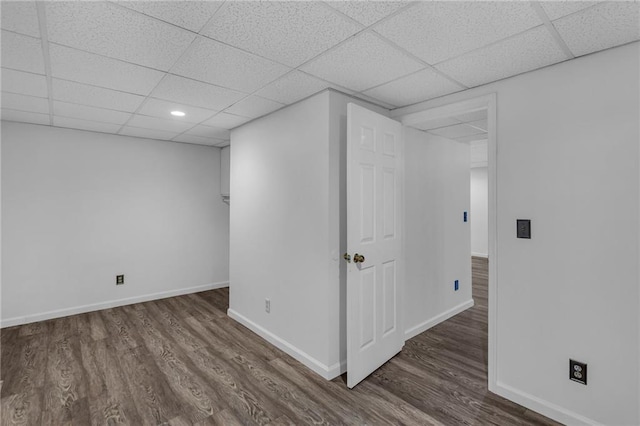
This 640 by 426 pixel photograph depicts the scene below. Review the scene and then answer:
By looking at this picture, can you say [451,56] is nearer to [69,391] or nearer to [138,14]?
[138,14]

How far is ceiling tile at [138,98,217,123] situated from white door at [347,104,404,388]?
5.43ft

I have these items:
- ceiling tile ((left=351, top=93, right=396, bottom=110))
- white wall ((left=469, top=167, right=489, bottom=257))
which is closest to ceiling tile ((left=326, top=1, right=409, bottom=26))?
ceiling tile ((left=351, top=93, right=396, bottom=110))

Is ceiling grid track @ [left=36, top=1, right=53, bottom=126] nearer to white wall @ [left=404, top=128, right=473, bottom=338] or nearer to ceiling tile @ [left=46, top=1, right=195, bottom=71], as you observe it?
ceiling tile @ [left=46, top=1, right=195, bottom=71]

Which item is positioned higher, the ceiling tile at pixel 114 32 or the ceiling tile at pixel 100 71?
the ceiling tile at pixel 100 71

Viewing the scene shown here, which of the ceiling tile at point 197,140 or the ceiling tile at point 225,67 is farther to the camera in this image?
Answer: the ceiling tile at point 197,140

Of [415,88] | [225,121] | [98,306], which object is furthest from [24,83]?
[415,88]

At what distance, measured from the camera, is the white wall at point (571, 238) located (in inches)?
71.2

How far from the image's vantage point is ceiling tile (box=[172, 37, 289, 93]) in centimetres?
190

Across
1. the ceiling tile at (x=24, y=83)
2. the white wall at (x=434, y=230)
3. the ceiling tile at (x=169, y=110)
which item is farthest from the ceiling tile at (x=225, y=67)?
the white wall at (x=434, y=230)

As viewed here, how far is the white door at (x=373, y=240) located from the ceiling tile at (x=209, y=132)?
87.0 inches

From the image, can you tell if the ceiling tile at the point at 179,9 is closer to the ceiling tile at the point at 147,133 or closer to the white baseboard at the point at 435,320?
the ceiling tile at the point at 147,133

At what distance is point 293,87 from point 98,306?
154 inches

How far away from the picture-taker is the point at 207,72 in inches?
87.7

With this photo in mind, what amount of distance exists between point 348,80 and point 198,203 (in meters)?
3.55
